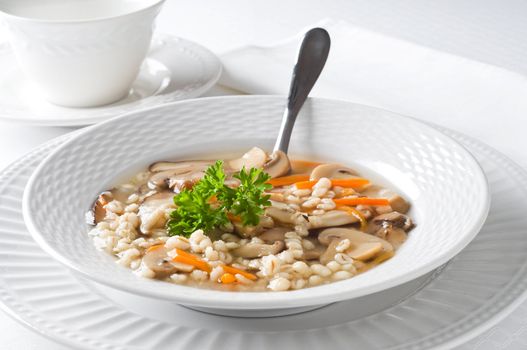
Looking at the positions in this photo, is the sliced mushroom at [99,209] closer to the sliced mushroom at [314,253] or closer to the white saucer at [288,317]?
the white saucer at [288,317]

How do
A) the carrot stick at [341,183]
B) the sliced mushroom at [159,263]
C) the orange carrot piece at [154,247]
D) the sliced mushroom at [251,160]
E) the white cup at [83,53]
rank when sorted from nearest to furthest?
the sliced mushroom at [159,263]
the orange carrot piece at [154,247]
the carrot stick at [341,183]
the sliced mushroom at [251,160]
the white cup at [83,53]

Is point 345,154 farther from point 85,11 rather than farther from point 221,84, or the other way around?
point 85,11

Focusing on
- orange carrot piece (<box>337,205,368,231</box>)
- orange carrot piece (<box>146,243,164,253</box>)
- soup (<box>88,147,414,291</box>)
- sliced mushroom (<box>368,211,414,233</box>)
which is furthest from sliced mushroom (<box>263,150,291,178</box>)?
orange carrot piece (<box>146,243,164,253</box>)

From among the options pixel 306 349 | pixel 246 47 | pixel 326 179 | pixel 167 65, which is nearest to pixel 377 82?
pixel 246 47

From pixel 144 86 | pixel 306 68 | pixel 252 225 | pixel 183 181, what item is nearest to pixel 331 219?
pixel 252 225

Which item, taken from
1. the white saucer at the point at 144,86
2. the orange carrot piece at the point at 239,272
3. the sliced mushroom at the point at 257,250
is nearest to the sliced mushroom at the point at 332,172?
the sliced mushroom at the point at 257,250

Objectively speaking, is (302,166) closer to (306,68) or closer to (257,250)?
(306,68)
